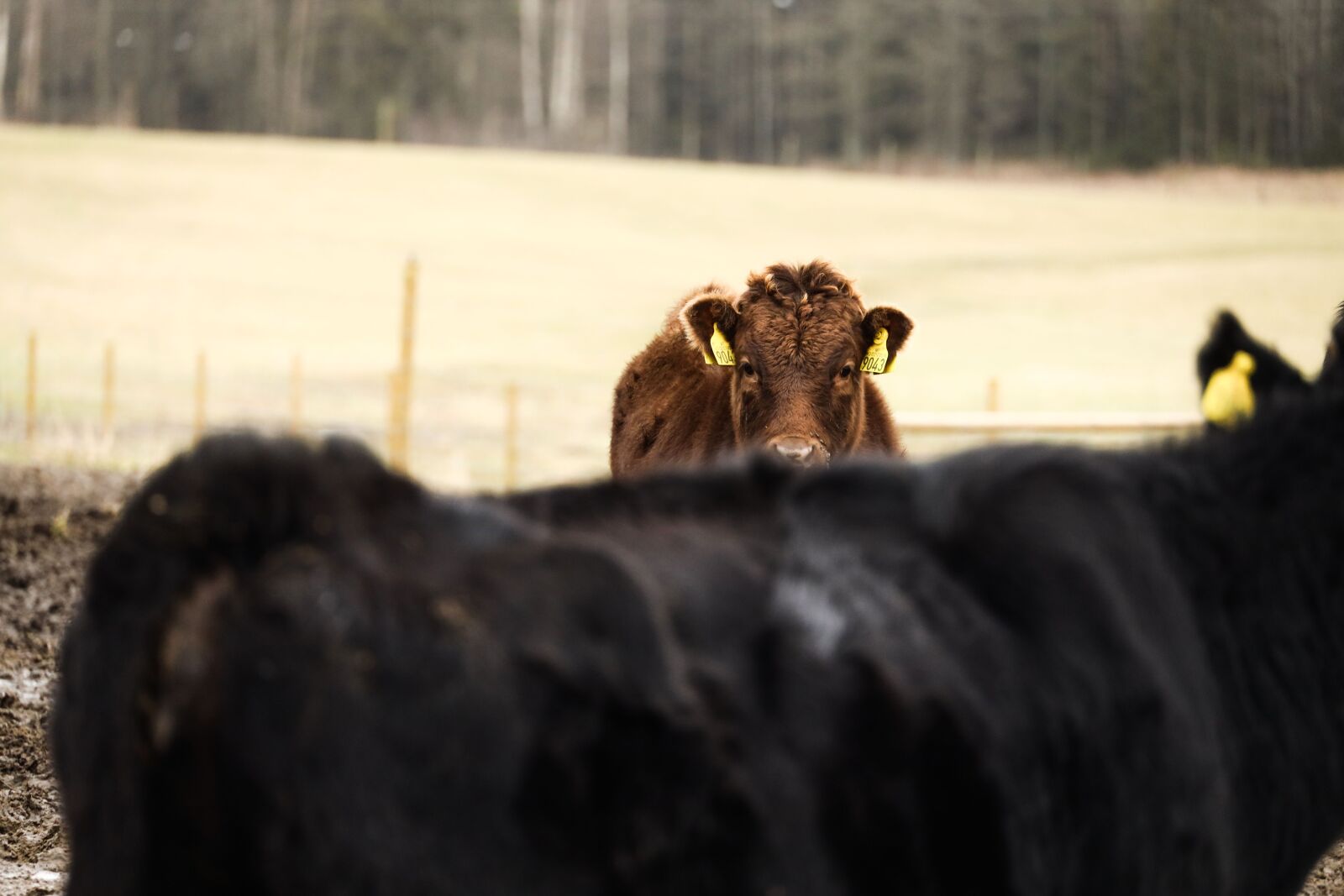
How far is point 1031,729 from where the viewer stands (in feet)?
6.16

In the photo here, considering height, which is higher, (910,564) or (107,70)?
(107,70)

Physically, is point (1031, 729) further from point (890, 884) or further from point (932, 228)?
point (932, 228)

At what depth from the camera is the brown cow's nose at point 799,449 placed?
5.74 meters

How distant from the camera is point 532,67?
5478 centimetres

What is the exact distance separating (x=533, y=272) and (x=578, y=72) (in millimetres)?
22617

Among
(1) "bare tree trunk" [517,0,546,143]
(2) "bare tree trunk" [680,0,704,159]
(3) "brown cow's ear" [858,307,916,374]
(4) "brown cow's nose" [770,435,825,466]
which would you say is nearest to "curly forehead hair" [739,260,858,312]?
(3) "brown cow's ear" [858,307,916,374]

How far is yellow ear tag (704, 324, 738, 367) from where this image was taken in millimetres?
6453

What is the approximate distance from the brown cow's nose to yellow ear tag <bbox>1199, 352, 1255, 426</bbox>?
2.85 meters

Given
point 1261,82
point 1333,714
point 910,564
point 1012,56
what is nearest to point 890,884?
point 910,564

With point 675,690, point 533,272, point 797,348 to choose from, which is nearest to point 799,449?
point 797,348

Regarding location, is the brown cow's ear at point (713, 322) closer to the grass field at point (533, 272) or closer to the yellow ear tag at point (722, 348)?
the yellow ear tag at point (722, 348)

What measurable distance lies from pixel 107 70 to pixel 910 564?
2165 inches

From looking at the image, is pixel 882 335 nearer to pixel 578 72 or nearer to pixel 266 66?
pixel 578 72

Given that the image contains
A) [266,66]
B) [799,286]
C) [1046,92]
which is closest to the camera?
[799,286]
